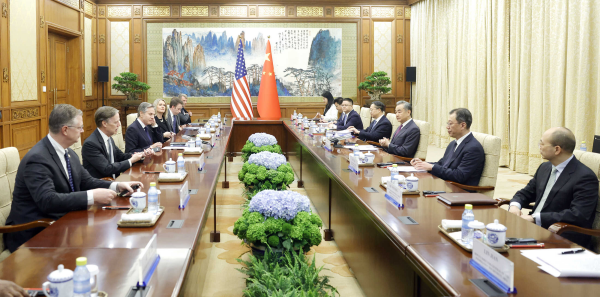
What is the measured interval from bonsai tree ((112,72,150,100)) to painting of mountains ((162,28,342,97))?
0.76 metres

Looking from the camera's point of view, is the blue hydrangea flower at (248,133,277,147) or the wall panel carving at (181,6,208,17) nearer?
the blue hydrangea flower at (248,133,277,147)

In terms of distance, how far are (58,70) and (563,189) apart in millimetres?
9153

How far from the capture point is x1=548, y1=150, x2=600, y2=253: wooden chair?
2.44 meters

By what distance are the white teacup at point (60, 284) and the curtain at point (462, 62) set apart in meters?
7.47

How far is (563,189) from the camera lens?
2732 millimetres

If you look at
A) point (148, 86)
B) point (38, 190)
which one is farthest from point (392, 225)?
point (148, 86)

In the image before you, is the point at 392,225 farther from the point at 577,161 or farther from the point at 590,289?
the point at 577,161

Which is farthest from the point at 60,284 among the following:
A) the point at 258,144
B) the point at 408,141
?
the point at 258,144

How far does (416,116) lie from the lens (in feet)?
37.8

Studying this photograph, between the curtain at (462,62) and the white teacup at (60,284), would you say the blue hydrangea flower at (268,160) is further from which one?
the curtain at (462,62)

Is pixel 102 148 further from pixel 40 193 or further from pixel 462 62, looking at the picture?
pixel 462 62

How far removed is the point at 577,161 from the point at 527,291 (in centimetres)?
160

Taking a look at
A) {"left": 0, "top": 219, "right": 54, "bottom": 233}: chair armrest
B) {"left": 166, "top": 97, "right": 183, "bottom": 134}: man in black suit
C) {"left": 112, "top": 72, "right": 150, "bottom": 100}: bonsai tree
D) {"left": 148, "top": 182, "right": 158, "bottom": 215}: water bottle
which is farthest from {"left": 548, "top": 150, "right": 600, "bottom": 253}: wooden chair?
{"left": 112, "top": 72, "right": 150, "bottom": 100}: bonsai tree

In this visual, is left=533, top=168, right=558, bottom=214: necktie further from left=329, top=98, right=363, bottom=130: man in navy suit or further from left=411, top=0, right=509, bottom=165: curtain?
left=411, top=0, right=509, bottom=165: curtain
